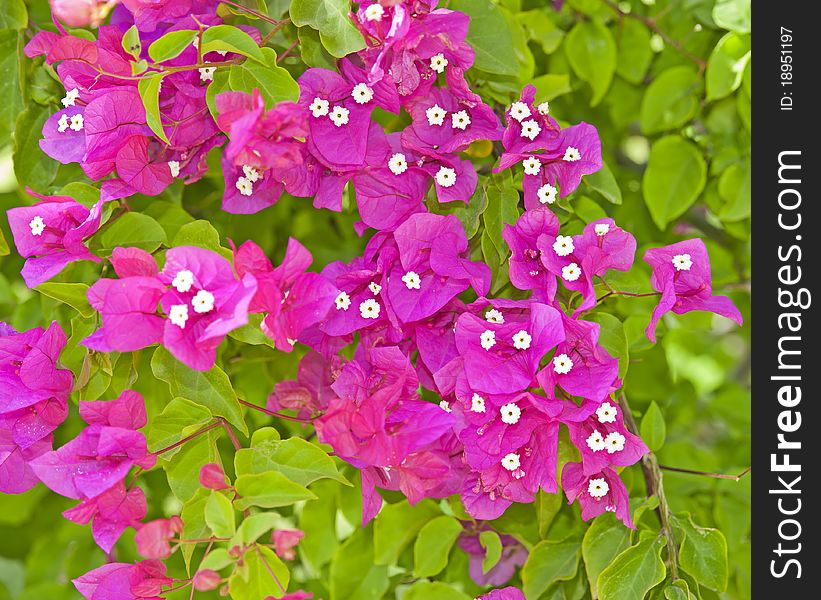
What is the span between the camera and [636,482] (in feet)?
2.60

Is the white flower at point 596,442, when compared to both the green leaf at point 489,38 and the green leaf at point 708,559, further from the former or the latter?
the green leaf at point 489,38

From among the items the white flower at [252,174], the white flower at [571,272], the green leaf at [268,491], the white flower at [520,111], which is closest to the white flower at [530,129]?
the white flower at [520,111]

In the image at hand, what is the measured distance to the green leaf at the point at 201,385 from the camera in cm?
63

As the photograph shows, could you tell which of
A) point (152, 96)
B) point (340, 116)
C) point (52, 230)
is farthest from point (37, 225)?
point (340, 116)

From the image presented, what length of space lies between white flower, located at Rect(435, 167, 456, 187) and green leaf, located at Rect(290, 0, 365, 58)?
4.4 inches

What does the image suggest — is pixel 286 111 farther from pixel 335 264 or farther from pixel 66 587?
pixel 66 587

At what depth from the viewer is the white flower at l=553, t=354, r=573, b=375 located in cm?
61

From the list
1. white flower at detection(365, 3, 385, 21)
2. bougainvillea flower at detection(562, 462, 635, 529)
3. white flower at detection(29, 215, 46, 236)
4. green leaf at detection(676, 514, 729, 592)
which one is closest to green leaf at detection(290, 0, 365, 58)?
white flower at detection(365, 3, 385, 21)

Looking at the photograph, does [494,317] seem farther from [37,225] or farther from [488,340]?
[37,225]

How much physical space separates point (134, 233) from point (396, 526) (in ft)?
1.14

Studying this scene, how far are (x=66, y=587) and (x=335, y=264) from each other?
506mm

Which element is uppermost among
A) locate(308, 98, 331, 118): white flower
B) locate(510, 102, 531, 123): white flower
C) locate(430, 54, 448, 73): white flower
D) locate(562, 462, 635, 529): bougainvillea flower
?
locate(430, 54, 448, 73): white flower

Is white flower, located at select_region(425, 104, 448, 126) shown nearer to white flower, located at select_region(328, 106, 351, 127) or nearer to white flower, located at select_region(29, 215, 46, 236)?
white flower, located at select_region(328, 106, 351, 127)

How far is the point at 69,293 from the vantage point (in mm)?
630
